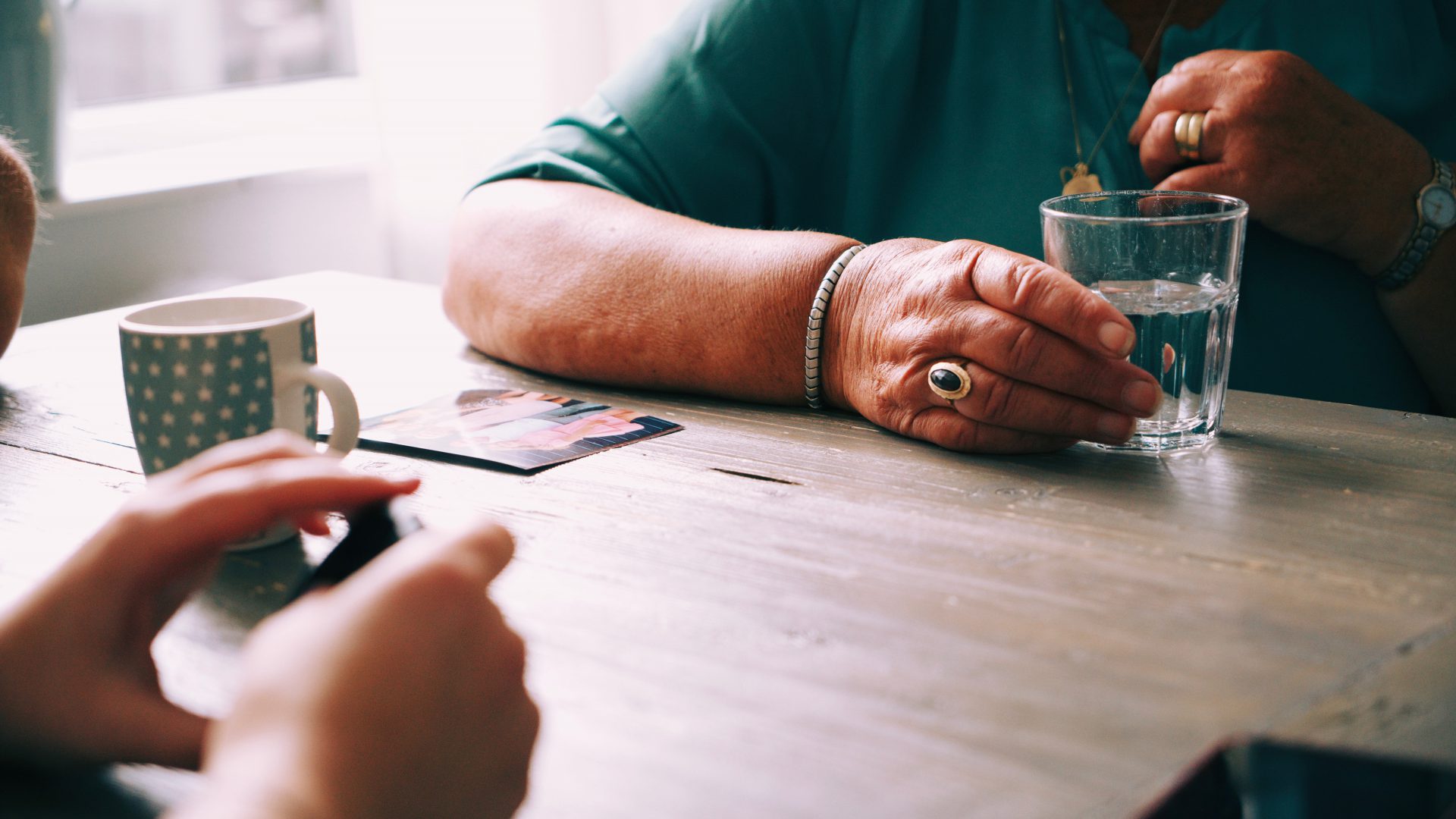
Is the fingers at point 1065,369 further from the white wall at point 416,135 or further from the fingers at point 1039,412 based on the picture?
the white wall at point 416,135

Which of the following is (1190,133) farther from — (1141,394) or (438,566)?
(438,566)

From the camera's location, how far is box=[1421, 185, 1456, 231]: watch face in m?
0.97

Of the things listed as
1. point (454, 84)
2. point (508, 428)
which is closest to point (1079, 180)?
point (508, 428)

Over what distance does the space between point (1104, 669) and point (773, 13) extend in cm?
86

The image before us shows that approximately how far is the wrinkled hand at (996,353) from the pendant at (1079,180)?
1.14ft

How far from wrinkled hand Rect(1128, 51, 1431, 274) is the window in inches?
79.4

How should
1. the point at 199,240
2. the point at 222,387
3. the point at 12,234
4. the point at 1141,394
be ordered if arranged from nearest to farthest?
1. the point at 222,387
2. the point at 1141,394
3. the point at 12,234
4. the point at 199,240

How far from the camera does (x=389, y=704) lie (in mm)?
353

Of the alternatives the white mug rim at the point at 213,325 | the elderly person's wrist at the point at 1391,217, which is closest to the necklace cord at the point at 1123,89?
the elderly person's wrist at the point at 1391,217

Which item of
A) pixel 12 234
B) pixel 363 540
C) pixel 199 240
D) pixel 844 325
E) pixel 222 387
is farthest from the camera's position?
pixel 199 240

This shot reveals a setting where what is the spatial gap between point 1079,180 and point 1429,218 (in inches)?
11.0

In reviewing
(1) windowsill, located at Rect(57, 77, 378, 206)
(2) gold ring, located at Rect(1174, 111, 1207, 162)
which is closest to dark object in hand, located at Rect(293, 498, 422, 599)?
(2) gold ring, located at Rect(1174, 111, 1207, 162)

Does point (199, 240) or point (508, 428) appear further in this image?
point (199, 240)

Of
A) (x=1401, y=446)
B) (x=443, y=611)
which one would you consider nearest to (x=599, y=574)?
(x=443, y=611)
